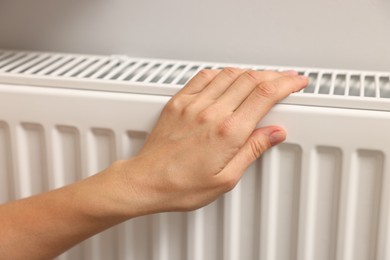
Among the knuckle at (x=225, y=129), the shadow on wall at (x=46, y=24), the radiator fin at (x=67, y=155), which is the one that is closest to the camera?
the knuckle at (x=225, y=129)

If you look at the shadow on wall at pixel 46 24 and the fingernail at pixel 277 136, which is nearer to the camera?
the fingernail at pixel 277 136

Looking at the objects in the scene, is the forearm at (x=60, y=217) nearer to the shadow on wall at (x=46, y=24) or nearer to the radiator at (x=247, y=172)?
the radiator at (x=247, y=172)

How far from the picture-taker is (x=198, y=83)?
0.65 meters

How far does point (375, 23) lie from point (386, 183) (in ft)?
0.63

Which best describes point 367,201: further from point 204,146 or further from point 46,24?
point 46,24

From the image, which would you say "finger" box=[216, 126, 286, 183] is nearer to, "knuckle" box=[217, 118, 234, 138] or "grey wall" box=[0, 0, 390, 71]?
"knuckle" box=[217, 118, 234, 138]

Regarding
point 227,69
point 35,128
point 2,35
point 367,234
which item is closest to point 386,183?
point 367,234

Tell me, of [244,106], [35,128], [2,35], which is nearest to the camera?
[244,106]

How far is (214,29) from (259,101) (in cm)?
18

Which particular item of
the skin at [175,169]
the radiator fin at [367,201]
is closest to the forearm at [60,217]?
the skin at [175,169]

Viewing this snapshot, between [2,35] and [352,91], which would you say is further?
[2,35]

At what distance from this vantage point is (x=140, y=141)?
686 millimetres

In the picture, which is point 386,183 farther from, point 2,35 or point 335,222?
point 2,35

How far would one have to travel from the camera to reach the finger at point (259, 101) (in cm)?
61
